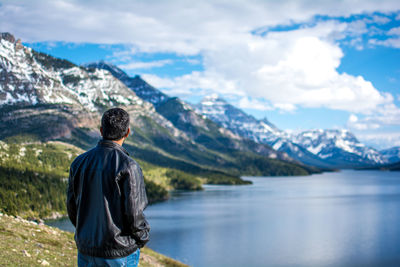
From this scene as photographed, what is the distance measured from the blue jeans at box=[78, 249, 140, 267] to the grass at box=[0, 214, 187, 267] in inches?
443

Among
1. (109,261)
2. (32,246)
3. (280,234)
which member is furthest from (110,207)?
(280,234)

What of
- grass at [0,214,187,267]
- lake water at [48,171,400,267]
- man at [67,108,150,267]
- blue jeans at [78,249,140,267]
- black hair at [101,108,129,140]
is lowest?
lake water at [48,171,400,267]

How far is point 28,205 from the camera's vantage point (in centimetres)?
12556

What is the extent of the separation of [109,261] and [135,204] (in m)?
1.10

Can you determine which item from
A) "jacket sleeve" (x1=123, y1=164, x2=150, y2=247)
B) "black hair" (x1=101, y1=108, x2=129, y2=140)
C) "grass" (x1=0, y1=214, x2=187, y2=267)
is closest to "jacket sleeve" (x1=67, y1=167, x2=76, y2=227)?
"black hair" (x1=101, y1=108, x2=129, y2=140)

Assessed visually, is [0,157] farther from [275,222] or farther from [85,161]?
[85,161]

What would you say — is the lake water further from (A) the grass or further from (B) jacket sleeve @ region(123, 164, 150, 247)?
(B) jacket sleeve @ region(123, 164, 150, 247)

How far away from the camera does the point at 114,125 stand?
7336 millimetres

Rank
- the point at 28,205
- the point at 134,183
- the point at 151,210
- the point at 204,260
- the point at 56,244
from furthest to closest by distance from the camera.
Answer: the point at 151,210 < the point at 28,205 < the point at 204,260 < the point at 56,244 < the point at 134,183

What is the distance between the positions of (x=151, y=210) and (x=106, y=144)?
138 m

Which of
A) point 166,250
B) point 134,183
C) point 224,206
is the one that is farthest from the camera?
point 224,206

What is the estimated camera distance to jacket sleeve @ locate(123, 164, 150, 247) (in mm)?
6680

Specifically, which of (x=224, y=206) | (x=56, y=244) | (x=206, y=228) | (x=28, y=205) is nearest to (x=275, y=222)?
(x=206, y=228)

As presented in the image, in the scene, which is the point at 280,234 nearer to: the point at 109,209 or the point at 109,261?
the point at 109,261
